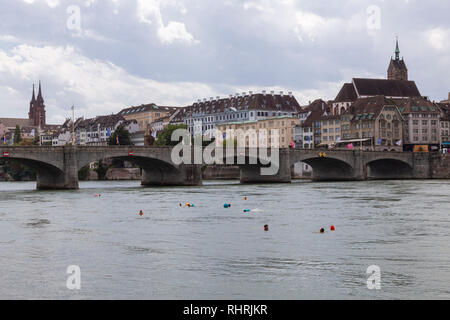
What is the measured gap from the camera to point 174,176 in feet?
254

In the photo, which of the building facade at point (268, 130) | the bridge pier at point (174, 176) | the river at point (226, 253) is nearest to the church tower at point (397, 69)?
the building facade at point (268, 130)

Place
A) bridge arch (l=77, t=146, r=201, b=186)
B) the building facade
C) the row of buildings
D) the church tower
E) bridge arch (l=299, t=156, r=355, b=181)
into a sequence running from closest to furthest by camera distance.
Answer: bridge arch (l=77, t=146, r=201, b=186), bridge arch (l=299, t=156, r=355, b=181), the row of buildings, the building facade, the church tower

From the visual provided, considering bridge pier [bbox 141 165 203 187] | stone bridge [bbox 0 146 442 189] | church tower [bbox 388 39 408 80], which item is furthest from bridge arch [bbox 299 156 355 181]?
church tower [bbox 388 39 408 80]

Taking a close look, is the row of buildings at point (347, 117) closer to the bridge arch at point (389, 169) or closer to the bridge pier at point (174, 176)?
the bridge arch at point (389, 169)

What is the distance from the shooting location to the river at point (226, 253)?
16.0 meters

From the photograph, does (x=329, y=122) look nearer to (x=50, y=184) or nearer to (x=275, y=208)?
(x=50, y=184)

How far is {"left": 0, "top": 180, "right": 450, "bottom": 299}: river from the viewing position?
1605cm

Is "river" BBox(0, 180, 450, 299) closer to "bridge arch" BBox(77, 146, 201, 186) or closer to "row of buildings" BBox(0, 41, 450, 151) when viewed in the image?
"bridge arch" BBox(77, 146, 201, 186)

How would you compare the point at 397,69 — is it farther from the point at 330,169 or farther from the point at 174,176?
the point at 174,176

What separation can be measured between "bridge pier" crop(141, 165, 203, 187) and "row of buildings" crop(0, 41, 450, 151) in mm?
22231

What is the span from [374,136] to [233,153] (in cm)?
4587

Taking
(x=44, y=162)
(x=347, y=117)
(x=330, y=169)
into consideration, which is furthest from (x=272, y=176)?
(x=347, y=117)

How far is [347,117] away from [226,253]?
105 meters
